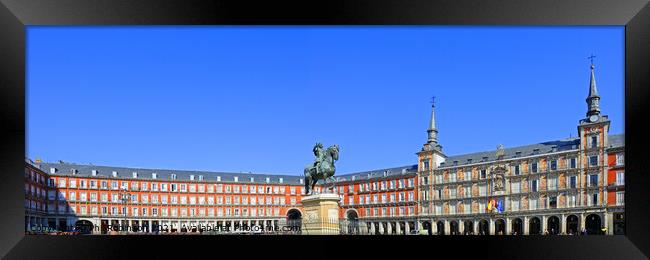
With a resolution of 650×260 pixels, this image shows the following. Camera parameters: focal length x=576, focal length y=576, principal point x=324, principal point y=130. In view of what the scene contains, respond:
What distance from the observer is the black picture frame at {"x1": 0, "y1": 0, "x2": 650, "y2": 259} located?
9031 mm

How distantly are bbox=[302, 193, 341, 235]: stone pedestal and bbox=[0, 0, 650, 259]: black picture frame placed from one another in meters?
8.39

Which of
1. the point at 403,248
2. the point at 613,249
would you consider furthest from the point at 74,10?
the point at 613,249

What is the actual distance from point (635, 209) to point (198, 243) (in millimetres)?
7520

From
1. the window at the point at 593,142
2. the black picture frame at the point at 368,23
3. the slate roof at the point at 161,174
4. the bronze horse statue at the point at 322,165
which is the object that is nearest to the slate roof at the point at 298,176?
the slate roof at the point at 161,174

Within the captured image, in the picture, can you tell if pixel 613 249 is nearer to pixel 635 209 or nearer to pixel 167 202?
pixel 635 209

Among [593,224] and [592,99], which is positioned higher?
[592,99]

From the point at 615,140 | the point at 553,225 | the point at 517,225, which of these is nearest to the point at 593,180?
the point at 615,140

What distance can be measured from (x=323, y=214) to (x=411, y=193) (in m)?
45.5

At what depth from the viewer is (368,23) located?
946 cm

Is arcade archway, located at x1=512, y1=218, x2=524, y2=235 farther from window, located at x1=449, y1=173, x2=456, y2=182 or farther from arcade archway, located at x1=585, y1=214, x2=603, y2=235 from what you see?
window, located at x1=449, y1=173, x2=456, y2=182

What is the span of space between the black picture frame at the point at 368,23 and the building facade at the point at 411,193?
30.2 meters

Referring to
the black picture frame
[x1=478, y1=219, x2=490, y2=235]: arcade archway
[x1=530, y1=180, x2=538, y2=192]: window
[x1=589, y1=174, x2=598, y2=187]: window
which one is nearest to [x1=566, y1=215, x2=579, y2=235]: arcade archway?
[x1=589, y1=174, x2=598, y2=187]: window

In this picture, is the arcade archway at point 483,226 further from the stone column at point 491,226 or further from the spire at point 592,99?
the spire at point 592,99

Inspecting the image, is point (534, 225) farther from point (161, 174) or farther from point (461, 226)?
point (161, 174)
